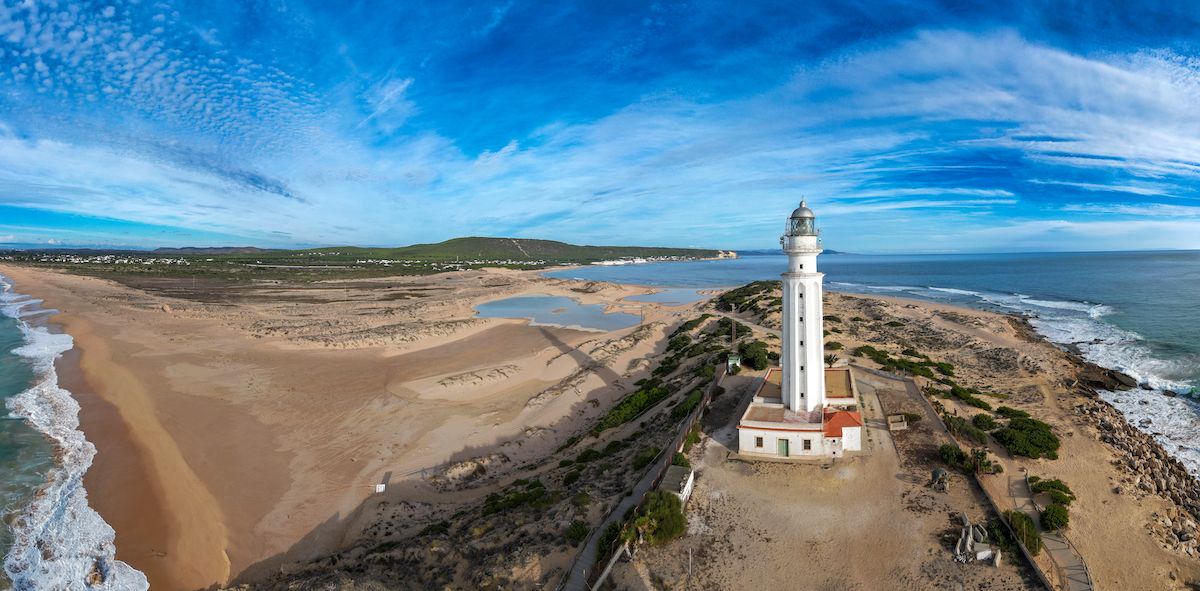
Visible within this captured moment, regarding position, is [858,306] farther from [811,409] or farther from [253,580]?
[253,580]

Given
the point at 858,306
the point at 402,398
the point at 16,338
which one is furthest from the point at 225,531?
the point at 858,306

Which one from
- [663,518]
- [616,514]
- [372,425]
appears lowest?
[372,425]

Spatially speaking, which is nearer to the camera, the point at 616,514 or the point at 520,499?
the point at 616,514

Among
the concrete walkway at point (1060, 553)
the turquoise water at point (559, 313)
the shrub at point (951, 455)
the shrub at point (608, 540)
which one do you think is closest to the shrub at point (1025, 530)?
the concrete walkway at point (1060, 553)

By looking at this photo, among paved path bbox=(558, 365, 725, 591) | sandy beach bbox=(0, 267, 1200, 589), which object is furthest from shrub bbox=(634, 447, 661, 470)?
sandy beach bbox=(0, 267, 1200, 589)

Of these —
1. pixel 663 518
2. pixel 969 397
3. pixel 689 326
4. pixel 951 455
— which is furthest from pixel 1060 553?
pixel 689 326

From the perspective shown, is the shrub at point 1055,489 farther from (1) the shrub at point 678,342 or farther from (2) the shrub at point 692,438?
(1) the shrub at point 678,342

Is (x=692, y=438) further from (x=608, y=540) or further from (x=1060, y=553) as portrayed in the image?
(x=1060, y=553)
